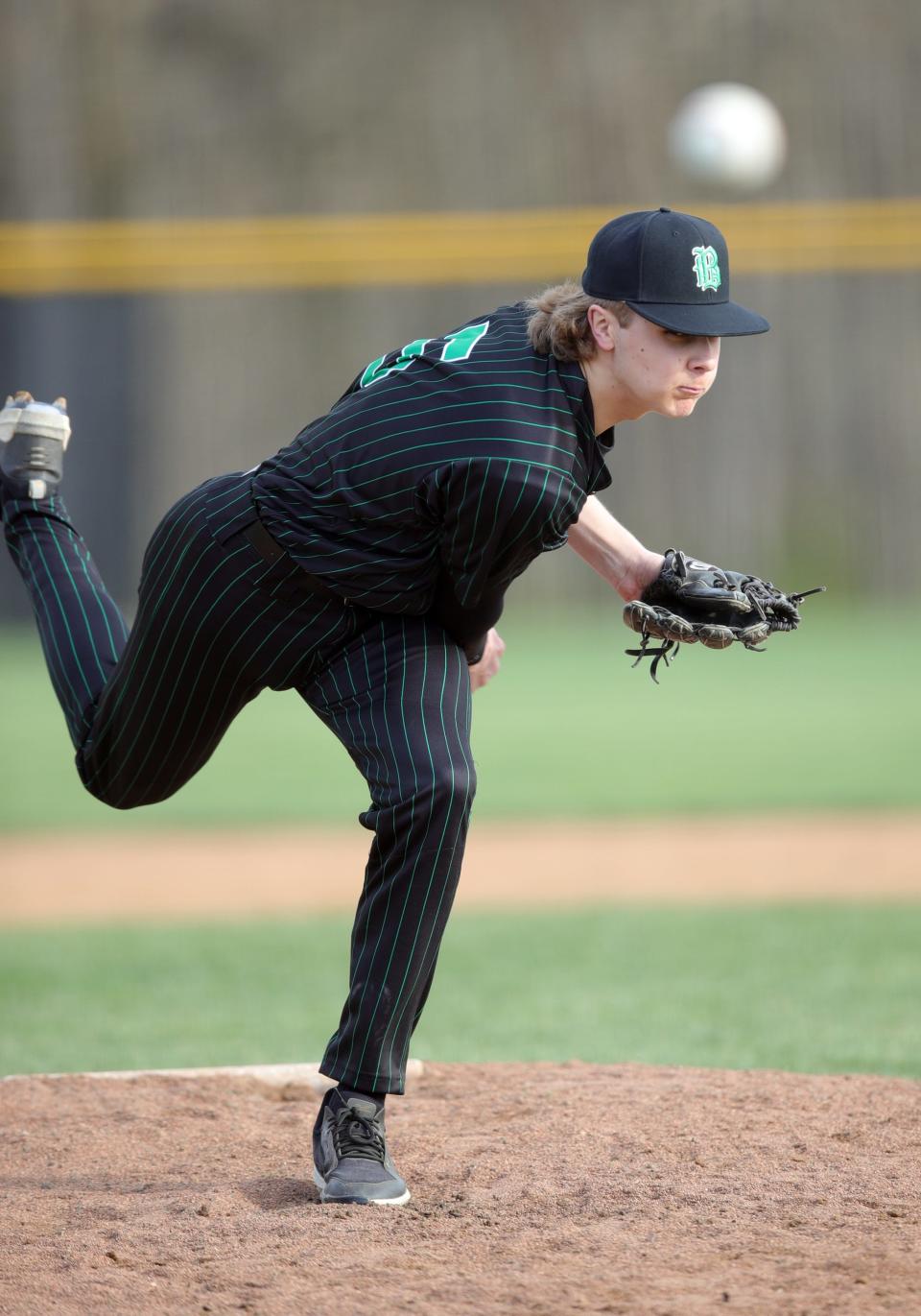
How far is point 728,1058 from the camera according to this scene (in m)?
3.58

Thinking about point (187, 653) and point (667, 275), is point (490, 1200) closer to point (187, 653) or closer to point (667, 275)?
point (187, 653)

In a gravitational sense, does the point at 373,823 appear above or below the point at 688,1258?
above

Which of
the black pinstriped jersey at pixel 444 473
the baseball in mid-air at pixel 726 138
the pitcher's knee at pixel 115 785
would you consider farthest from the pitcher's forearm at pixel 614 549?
the baseball in mid-air at pixel 726 138

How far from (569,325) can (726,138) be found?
11165mm

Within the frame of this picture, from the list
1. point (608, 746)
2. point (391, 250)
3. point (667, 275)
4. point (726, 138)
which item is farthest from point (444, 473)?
point (391, 250)

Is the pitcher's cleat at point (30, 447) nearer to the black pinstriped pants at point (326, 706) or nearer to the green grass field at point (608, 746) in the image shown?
the black pinstriped pants at point (326, 706)

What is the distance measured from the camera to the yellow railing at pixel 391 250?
13281 millimetres

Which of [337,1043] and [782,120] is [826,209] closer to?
[782,120]

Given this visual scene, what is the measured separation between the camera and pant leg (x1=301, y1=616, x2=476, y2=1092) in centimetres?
232

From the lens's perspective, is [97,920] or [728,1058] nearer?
[728,1058]

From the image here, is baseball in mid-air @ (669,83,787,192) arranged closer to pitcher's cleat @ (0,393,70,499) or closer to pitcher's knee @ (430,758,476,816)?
pitcher's cleat @ (0,393,70,499)

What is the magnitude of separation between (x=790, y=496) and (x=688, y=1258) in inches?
519

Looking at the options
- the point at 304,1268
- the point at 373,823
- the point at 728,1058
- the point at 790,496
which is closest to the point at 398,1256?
the point at 304,1268

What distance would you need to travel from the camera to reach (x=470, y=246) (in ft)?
43.6
